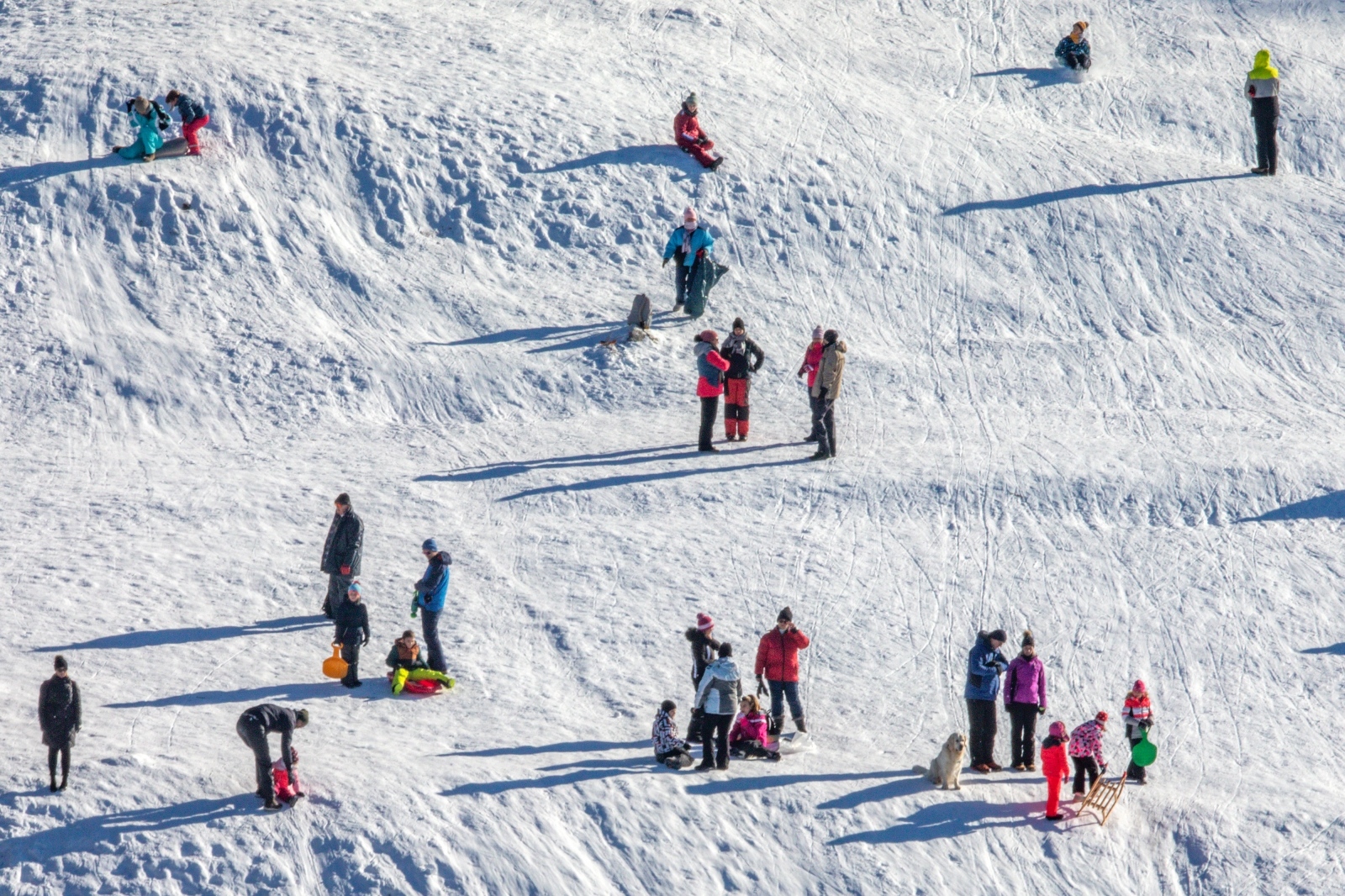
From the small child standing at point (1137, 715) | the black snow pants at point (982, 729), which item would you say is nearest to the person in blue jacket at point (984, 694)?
the black snow pants at point (982, 729)

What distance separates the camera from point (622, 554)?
612 inches

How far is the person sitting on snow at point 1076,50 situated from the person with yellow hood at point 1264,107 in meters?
3.56

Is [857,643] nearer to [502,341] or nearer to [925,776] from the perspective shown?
[925,776]

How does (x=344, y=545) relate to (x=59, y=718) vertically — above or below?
above

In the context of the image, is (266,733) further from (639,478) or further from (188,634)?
(639,478)

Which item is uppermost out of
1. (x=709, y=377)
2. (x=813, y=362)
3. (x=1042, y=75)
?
(x=1042, y=75)

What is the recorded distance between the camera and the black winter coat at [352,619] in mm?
12523

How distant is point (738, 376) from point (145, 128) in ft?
32.2

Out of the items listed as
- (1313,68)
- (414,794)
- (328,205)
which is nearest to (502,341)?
(328,205)

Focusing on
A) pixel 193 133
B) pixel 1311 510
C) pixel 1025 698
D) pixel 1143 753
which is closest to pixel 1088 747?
pixel 1143 753

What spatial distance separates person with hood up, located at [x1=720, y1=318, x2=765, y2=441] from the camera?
1719 centimetres

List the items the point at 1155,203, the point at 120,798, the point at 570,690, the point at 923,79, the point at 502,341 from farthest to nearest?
the point at 923,79 < the point at 1155,203 < the point at 502,341 < the point at 570,690 < the point at 120,798

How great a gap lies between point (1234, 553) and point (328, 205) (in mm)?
13364

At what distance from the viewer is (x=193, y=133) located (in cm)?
2133
